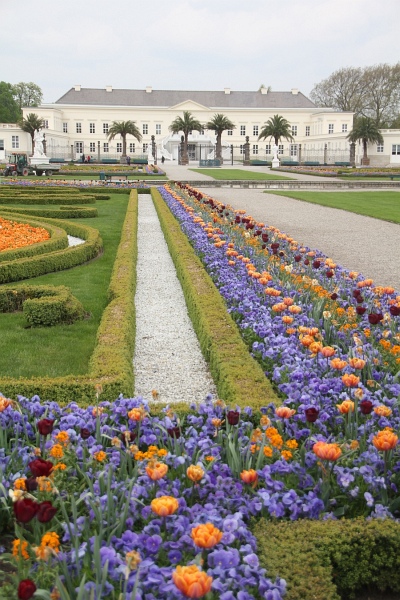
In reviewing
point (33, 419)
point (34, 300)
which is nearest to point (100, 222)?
point (34, 300)

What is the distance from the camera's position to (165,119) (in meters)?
69.9

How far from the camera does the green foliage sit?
2293mm

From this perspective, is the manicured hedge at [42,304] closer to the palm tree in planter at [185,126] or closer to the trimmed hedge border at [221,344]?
the trimmed hedge border at [221,344]

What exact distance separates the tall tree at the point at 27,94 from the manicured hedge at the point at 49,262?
7414cm

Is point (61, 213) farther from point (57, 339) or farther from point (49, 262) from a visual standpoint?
point (57, 339)

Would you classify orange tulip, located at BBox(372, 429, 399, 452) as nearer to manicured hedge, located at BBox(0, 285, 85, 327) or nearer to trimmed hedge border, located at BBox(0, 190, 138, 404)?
trimmed hedge border, located at BBox(0, 190, 138, 404)

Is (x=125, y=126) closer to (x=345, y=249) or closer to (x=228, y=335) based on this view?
(x=345, y=249)

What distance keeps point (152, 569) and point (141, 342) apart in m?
3.56

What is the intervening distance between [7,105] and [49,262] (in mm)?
70498

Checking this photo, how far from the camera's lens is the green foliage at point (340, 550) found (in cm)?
229

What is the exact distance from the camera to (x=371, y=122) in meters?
49.9

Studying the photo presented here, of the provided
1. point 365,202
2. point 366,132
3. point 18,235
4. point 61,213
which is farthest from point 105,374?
point 366,132

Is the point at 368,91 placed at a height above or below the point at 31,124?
above

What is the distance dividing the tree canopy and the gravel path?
50409 mm
